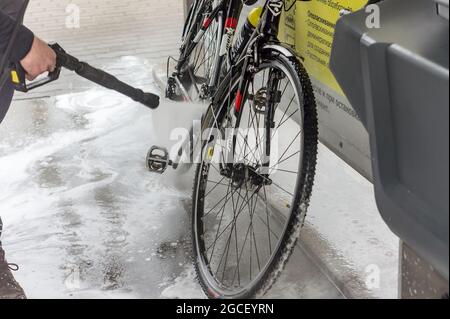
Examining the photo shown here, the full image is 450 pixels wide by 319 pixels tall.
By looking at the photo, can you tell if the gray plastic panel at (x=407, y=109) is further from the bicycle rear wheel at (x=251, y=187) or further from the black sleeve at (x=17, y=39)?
the black sleeve at (x=17, y=39)

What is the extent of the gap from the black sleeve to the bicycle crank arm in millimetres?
200

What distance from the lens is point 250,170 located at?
2914 millimetres

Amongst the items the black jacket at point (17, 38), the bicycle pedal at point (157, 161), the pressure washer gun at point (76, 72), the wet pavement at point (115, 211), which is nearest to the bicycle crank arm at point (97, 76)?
the pressure washer gun at point (76, 72)

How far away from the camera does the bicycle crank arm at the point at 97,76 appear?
2973mm

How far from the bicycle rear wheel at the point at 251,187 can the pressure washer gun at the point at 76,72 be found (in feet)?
1.57

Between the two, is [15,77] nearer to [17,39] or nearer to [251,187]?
[17,39]

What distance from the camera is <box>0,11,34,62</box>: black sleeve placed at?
106 inches

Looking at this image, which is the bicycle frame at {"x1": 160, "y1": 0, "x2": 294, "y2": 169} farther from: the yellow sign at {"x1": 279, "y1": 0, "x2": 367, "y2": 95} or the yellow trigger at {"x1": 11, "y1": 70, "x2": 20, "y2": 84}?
the yellow trigger at {"x1": 11, "y1": 70, "x2": 20, "y2": 84}

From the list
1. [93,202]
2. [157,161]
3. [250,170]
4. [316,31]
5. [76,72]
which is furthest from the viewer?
[93,202]

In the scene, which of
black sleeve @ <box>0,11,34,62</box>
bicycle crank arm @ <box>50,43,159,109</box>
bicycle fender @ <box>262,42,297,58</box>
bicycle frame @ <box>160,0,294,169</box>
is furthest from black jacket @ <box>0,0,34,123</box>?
bicycle fender @ <box>262,42,297,58</box>

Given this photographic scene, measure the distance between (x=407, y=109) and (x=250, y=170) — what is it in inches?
52.9

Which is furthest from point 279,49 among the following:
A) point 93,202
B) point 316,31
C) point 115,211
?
point 93,202

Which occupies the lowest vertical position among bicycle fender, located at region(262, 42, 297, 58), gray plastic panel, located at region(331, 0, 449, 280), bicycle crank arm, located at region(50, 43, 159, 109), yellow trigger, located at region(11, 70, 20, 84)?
bicycle crank arm, located at region(50, 43, 159, 109)
